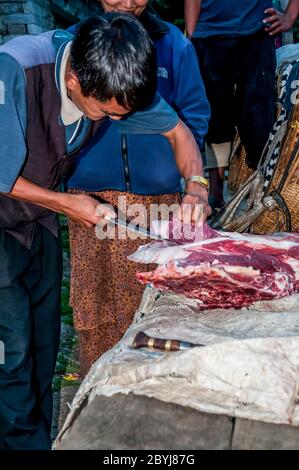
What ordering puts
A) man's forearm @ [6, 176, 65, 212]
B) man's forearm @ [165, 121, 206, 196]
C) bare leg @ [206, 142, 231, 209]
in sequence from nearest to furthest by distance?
man's forearm @ [6, 176, 65, 212] < man's forearm @ [165, 121, 206, 196] < bare leg @ [206, 142, 231, 209]

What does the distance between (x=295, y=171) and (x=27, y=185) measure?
6.05ft

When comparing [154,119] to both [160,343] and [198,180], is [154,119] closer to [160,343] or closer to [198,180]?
[198,180]

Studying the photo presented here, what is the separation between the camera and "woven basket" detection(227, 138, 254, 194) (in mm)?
5102

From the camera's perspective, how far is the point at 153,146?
10.4 ft

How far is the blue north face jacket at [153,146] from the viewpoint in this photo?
124 inches

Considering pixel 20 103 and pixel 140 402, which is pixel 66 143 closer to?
pixel 20 103

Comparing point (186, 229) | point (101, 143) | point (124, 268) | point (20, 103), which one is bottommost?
point (124, 268)

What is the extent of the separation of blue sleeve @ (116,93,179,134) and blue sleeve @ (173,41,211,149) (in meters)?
0.48

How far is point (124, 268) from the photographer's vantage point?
10.9 feet

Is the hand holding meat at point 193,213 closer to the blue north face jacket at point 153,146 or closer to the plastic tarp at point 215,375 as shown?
the blue north face jacket at point 153,146

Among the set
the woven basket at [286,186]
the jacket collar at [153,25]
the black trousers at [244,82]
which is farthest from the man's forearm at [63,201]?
the black trousers at [244,82]

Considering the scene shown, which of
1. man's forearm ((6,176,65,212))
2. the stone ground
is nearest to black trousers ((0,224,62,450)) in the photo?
man's forearm ((6,176,65,212))

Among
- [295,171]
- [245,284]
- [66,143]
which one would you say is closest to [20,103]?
[66,143]

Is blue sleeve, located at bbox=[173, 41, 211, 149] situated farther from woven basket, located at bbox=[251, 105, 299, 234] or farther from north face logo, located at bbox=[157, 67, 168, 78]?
woven basket, located at bbox=[251, 105, 299, 234]
